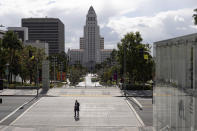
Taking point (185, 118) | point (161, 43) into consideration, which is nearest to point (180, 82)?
point (185, 118)

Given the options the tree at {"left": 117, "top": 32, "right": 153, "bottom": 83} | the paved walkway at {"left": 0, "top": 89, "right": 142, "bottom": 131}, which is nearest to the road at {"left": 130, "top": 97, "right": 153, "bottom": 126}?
the paved walkway at {"left": 0, "top": 89, "right": 142, "bottom": 131}

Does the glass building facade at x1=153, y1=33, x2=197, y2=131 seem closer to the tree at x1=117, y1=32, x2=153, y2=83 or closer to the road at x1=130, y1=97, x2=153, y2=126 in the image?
the road at x1=130, y1=97, x2=153, y2=126

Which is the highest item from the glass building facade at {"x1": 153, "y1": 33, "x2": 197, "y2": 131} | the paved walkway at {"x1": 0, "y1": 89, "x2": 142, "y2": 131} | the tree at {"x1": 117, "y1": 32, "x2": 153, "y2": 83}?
the tree at {"x1": 117, "y1": 32, "x2": 153, "y2": 83}

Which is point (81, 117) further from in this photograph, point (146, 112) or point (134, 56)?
point (134, 56)

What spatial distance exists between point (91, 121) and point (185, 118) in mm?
15855

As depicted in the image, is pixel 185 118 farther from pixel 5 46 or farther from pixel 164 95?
pixel 5 46

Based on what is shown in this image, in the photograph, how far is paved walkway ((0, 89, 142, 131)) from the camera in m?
22.2

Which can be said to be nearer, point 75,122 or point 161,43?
point 161,43

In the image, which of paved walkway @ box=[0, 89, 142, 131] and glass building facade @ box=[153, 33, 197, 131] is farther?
paved walkway @ box=[0, 89, 142, 131]

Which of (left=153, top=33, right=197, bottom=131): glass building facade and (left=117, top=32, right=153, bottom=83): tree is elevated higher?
(left=117, top=32, right=153, bottom=83): tree

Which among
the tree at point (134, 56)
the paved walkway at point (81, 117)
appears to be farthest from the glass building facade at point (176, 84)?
the tree at point (134, 56)

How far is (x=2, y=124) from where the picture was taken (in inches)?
902

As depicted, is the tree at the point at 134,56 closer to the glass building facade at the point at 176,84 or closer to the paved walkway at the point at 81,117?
the paved walkway at the point at 81,117

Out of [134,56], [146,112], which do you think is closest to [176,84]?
[146,112]
